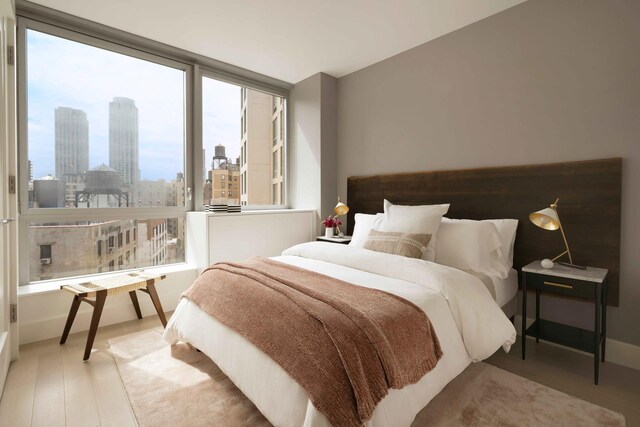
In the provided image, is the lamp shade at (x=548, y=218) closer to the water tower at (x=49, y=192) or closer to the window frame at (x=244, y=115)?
the window frame at (x=244, y=115)

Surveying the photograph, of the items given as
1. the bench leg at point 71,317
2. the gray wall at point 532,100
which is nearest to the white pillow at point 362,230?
the gray wall at point 532,100

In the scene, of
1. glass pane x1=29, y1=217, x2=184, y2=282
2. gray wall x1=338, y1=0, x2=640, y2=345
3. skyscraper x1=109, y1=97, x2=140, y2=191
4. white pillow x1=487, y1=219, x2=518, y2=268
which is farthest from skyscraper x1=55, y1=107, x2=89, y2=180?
white pillow x1=487, y1=219, x2=518, y2=268

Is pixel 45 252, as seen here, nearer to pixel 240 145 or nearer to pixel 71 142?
pixel 71 142

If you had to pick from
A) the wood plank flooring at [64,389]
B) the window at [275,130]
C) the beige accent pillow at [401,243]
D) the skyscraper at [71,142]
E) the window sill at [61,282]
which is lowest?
the wood plank flooring at [64,389]

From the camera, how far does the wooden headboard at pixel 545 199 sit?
219 centimetres

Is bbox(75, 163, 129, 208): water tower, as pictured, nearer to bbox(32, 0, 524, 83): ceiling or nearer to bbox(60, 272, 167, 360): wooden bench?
bbox(60, 272, 167, 360): wooden bench

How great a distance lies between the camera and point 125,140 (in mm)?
3158

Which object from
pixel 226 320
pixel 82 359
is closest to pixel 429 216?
pixel 226 320

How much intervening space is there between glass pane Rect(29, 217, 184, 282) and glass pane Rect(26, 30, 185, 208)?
197 millimetres

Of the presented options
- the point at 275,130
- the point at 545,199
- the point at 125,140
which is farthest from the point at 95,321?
the point at 545,199

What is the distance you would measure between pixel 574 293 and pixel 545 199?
73cm

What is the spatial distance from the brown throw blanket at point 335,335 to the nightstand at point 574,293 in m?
1.07

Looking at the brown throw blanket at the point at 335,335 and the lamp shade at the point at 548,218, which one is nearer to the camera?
the brown throw blanket at the point at 335,335

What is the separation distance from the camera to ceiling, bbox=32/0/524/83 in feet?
8.48
